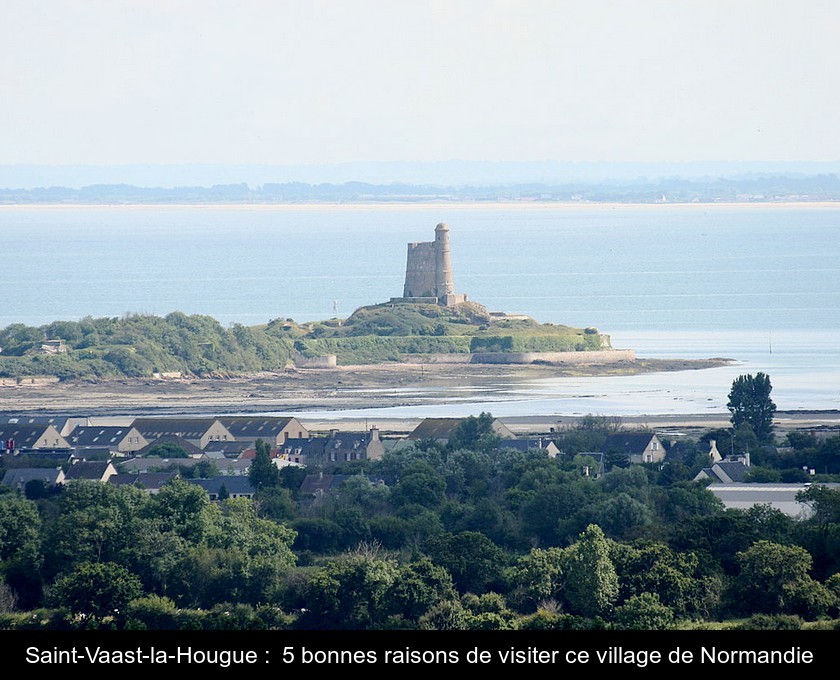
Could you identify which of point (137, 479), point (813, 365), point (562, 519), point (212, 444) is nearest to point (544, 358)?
point (813, 365)

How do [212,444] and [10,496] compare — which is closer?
[10,496]

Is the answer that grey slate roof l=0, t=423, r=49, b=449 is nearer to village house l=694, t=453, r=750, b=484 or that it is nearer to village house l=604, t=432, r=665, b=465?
village house l=604, t=432, r=665, b=465

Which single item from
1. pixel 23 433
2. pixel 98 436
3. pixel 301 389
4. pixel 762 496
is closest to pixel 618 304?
pixel 301 389

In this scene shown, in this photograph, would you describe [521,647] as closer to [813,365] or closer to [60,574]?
[60,574]

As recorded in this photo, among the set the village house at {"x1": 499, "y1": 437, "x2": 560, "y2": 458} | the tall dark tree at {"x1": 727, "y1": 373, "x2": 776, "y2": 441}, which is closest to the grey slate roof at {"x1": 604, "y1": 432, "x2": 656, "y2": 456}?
the village house at {"x1": 499, "y1": 437, "x2": 560, "y2": 458}

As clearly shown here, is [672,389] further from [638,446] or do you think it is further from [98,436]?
[98,436]
